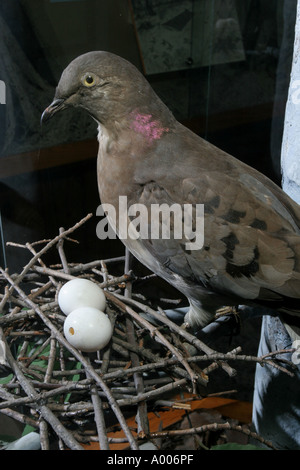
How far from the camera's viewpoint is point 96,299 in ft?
2.38

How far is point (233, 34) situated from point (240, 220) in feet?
2.55

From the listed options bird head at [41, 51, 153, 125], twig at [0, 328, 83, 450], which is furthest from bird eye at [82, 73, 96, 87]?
twig at [0, 328, 83, 450]

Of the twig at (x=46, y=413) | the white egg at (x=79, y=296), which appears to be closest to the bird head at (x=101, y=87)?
the white egg at (x=79, y=296)

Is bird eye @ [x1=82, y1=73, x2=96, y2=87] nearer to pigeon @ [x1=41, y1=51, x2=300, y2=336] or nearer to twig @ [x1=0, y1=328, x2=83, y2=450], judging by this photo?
pigeon @ [x1=41, y1=51, x2=300, y2=336]

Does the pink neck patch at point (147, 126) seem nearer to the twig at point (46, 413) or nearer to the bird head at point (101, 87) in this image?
the bird head at point (101, 87)

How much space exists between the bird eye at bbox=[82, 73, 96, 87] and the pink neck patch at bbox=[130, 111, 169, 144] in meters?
0.08

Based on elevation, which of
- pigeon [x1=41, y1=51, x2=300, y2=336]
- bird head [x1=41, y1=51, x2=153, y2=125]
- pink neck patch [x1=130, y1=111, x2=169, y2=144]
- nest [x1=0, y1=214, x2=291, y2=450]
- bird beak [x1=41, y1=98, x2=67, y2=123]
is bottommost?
nest [x1=0, y1=214, x2=291, y2=450]

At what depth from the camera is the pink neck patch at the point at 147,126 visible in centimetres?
72

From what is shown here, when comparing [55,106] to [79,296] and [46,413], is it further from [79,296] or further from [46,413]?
[46,413]

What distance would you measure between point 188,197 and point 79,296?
0.75ft

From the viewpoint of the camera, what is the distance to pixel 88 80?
0.69m

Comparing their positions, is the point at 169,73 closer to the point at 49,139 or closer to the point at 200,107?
the point at 200,107

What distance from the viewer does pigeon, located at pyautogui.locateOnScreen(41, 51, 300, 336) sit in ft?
2.21
